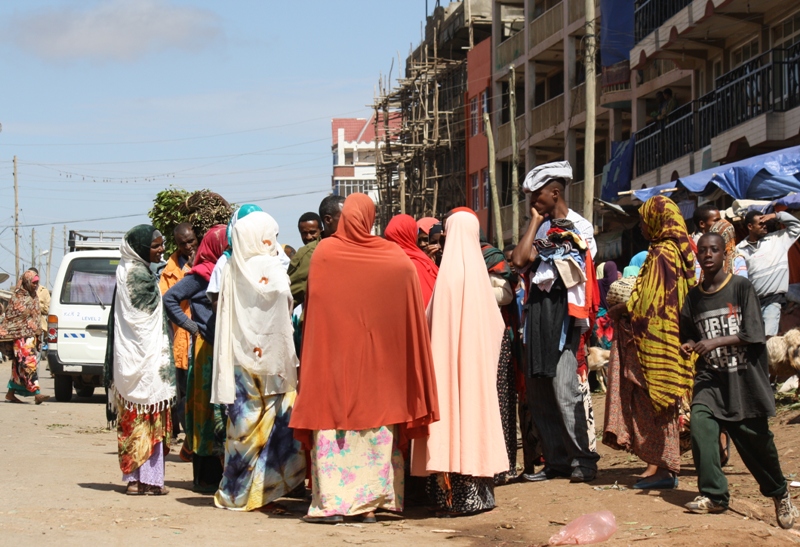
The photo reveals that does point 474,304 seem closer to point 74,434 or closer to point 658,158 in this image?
point 74,434

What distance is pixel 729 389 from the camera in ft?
22.1

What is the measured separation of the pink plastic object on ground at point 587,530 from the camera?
631 cm

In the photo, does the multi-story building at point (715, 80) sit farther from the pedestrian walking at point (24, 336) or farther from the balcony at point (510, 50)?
the pedestrian walking at point (24, 336)

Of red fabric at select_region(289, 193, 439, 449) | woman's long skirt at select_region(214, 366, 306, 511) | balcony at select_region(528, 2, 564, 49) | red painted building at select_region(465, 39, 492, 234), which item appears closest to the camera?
red fabric at select_region(289, 193, 439, 449)

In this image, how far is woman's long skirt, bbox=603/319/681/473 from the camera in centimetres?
767

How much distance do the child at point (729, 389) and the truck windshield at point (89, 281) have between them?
11.9 metres

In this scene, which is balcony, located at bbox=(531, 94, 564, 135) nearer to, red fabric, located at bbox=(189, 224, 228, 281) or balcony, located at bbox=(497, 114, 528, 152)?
balcony, located at bbox=(497, 114, 528, 152)

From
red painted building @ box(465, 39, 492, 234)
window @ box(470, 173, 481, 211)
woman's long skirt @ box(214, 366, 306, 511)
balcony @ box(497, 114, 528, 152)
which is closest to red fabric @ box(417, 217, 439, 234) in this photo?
woman's long skirt @ box(214, 366, 306, 511)

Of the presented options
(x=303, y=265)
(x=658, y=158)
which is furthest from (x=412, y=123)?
(x=303, y=265)

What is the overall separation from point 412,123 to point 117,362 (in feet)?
154

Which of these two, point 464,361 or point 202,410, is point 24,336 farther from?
point 464,361

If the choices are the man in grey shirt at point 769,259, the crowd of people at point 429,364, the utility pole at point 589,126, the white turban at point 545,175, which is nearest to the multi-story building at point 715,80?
the utility pole at point 589,126

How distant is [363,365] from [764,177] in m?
8.07

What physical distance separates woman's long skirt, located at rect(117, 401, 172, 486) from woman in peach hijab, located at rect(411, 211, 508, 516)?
1.89 m
